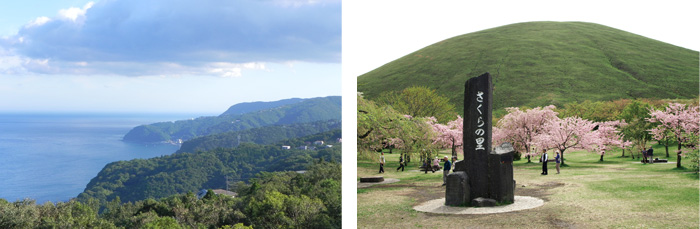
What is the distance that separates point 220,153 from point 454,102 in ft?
34.4

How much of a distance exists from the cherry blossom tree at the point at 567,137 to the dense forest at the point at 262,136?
10.9 metres

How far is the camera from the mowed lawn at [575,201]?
516cm

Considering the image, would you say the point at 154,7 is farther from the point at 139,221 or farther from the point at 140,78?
the point at 139,221

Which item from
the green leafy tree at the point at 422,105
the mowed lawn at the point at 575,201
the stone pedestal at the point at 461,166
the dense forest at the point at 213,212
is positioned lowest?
the dense forest at the point at 213,212

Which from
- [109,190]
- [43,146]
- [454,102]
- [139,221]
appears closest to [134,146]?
[109,190]

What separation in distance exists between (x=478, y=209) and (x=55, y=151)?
12179 millimetres

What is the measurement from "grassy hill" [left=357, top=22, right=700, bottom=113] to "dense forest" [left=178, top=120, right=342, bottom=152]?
3120 millimetres

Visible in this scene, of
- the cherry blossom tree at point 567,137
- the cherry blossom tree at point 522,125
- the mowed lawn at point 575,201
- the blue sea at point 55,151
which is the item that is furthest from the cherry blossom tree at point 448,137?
the blue sea at point 55,151

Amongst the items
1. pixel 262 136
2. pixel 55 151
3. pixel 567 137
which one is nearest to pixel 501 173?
pixel 567 137

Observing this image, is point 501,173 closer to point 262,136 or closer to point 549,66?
point 262,136

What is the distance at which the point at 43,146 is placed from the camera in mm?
13656

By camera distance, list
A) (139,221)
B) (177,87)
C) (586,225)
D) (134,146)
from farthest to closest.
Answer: (177,87), (134,146), (139,221), (586,225)

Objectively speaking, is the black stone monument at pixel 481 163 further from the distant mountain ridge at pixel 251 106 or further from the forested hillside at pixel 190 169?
the distant mountain ridge at pixel 251 106

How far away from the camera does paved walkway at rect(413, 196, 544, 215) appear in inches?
219
